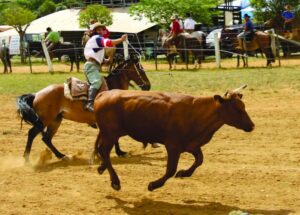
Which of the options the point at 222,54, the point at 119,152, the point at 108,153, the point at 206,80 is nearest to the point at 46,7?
the point at 222,54

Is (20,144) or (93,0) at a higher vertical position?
(93,0)

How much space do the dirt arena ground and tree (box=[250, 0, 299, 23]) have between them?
2126 cm

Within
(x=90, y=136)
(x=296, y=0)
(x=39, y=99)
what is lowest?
(x=90, y=136)

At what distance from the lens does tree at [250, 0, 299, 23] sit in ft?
107

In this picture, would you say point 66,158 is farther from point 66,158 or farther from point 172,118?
point 172,118

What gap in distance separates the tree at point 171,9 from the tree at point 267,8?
2758 mm

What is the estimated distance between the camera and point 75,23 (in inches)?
1797

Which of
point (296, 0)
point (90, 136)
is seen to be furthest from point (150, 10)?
point (90, 136)

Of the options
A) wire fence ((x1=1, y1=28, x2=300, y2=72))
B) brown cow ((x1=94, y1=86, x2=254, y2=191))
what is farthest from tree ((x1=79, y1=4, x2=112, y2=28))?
brown cow ((x1=94, y1=86, x2=254, y2=191))

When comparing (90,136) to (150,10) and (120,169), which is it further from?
(150,10)

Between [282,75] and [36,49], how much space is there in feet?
70.9

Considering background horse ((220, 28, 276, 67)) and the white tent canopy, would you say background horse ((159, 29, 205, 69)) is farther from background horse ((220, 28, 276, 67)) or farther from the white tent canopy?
the white tent canopy

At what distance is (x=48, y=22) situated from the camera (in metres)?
48.8

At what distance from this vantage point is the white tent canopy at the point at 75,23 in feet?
139
